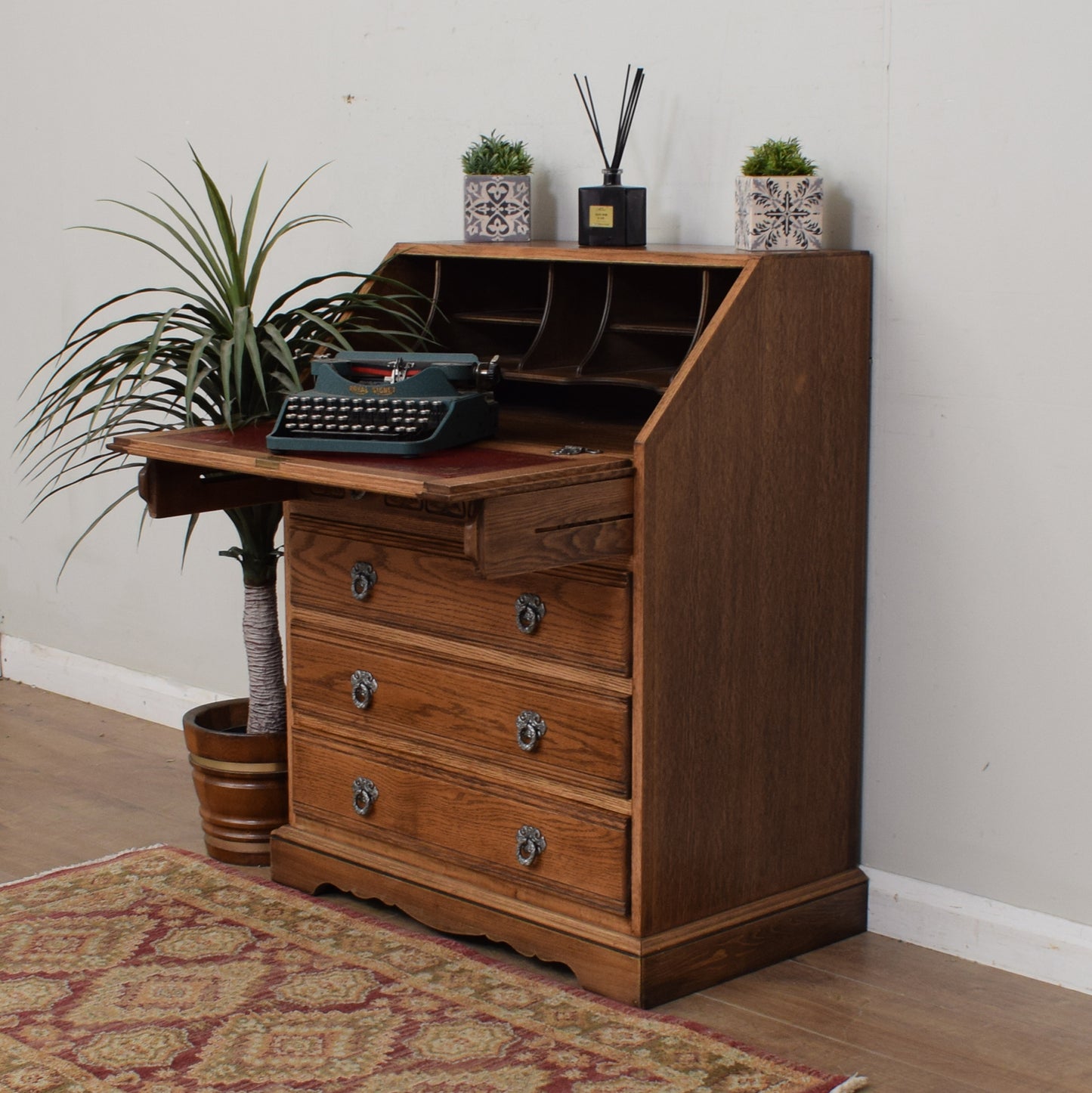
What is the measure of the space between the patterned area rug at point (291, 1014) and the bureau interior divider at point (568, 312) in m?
1.05

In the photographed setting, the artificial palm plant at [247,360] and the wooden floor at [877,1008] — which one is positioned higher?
the artificial palm plant at [247,360]

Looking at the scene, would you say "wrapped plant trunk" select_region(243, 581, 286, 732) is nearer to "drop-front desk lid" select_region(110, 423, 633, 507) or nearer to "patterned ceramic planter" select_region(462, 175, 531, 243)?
"drop-front desk lid" select_region(110, 423, 633, 507)

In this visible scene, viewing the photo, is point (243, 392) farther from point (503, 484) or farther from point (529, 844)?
point (529, 844)

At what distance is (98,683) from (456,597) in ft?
6.83

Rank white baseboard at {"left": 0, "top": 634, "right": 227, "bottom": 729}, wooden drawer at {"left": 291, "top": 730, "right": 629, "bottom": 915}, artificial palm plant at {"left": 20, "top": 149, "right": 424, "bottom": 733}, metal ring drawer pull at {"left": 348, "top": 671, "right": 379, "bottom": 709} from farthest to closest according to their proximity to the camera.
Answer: white baseboard at {"left": 0, "top": 634, "right": 227, "bottom": 729}
metal ring drawer pull at {"left": 348, "top": 671, "right": 379, "bottom": 709}
artificial palm plant at {"left": 20, "top": 149, "right": 424, "bottom": 733}
wooden drawer at {"left": 291, "top": 730, "right": 629, "bottom": 915}

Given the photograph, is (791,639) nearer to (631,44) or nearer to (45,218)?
(631,44)

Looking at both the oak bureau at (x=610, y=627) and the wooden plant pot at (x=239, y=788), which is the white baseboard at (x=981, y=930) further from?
the wooden plant pot at (x=239, y=788)

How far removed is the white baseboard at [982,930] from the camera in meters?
2.78

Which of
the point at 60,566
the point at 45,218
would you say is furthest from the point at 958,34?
the point at 60,566

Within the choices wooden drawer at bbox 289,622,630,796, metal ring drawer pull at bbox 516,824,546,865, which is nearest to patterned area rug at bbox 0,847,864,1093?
metal ring drawer pull at bbox 516,824,546,865

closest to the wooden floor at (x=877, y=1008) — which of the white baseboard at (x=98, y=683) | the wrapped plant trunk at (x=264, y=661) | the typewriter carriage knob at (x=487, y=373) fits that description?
the wrapped plant trunk at (x=264, y=661)

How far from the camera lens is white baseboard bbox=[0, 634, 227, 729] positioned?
441cm

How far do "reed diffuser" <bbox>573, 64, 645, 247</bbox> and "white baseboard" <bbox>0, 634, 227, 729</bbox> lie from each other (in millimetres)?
1873

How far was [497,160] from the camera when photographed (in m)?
3.27
